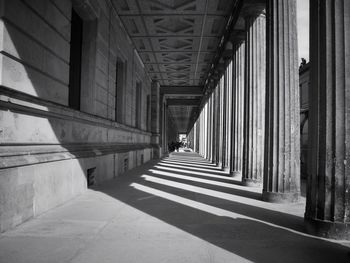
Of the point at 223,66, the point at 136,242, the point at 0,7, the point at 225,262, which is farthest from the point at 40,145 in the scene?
Answer: the point at 223,66

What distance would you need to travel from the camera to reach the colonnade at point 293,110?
4.25m

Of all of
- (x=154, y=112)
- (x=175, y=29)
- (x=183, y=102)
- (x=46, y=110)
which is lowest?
(x=46, y=110)

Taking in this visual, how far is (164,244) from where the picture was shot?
3693mm

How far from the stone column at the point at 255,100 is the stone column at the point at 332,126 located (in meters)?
4.67

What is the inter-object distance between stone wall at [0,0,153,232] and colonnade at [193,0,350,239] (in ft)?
15.3

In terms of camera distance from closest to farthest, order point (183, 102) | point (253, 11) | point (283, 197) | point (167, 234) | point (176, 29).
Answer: point (167, 234) → point (283, 197) → point (253, 11) → point (176, 29) → point (183, 102)

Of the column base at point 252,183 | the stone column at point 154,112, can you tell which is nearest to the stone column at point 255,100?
the column base at point 252,183

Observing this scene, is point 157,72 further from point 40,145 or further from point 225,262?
point 225,262

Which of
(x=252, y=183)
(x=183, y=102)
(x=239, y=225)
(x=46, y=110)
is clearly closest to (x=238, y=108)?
(x=252, y=183)

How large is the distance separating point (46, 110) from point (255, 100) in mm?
6413

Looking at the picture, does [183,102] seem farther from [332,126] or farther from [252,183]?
[332,126]

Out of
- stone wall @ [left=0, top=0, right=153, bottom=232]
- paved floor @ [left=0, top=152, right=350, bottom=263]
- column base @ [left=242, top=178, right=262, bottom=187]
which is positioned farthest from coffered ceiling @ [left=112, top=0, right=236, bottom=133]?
paved floor @ [left=0, top=152, right=350, bottom=263]

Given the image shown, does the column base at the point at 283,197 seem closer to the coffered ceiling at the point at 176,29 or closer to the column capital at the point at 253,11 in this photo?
the column capital at the point at 253,11

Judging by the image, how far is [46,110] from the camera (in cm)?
536
